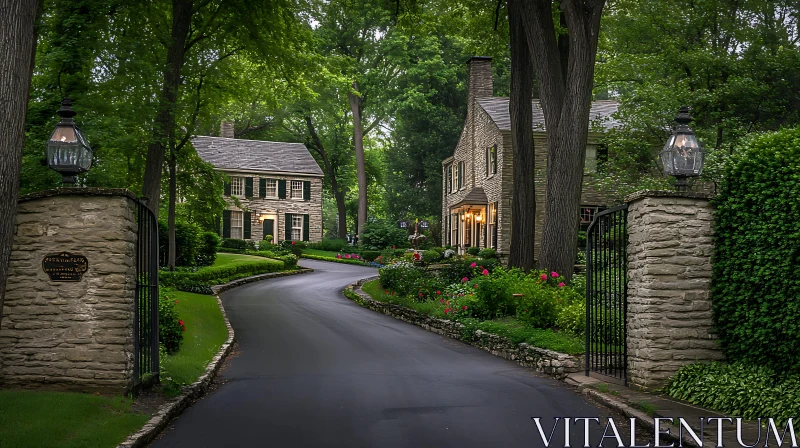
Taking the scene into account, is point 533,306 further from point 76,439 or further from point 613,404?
point 76,439

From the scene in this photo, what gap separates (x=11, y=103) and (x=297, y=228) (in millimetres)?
44646

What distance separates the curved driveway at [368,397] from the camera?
694 cm

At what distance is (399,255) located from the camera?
3856 centimetres

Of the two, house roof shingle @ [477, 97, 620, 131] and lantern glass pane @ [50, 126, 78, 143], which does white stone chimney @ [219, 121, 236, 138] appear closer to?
house roof shingle @ [477, 97, 620, 131]

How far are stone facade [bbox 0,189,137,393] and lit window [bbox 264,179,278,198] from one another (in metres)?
43.1

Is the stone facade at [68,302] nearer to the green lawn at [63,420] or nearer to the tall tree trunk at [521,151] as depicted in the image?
the green lawn at [63,420]

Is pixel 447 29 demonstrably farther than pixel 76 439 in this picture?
Yes

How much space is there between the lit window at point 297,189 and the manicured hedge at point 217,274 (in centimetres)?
1687

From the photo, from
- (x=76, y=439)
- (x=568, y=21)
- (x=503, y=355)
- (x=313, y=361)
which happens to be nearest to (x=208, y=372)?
(x=313, y=361)

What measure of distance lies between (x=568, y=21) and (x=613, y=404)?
983cm

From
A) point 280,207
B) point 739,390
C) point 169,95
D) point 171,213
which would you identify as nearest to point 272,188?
point 280,207

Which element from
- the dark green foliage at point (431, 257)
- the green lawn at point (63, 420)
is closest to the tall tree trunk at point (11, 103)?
the green lawn at point (63, 420)

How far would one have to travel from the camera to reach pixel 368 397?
8.88 metres

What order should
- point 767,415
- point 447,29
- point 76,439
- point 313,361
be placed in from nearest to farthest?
point 76,439, point 767,415, point 313,361, point 447,29
